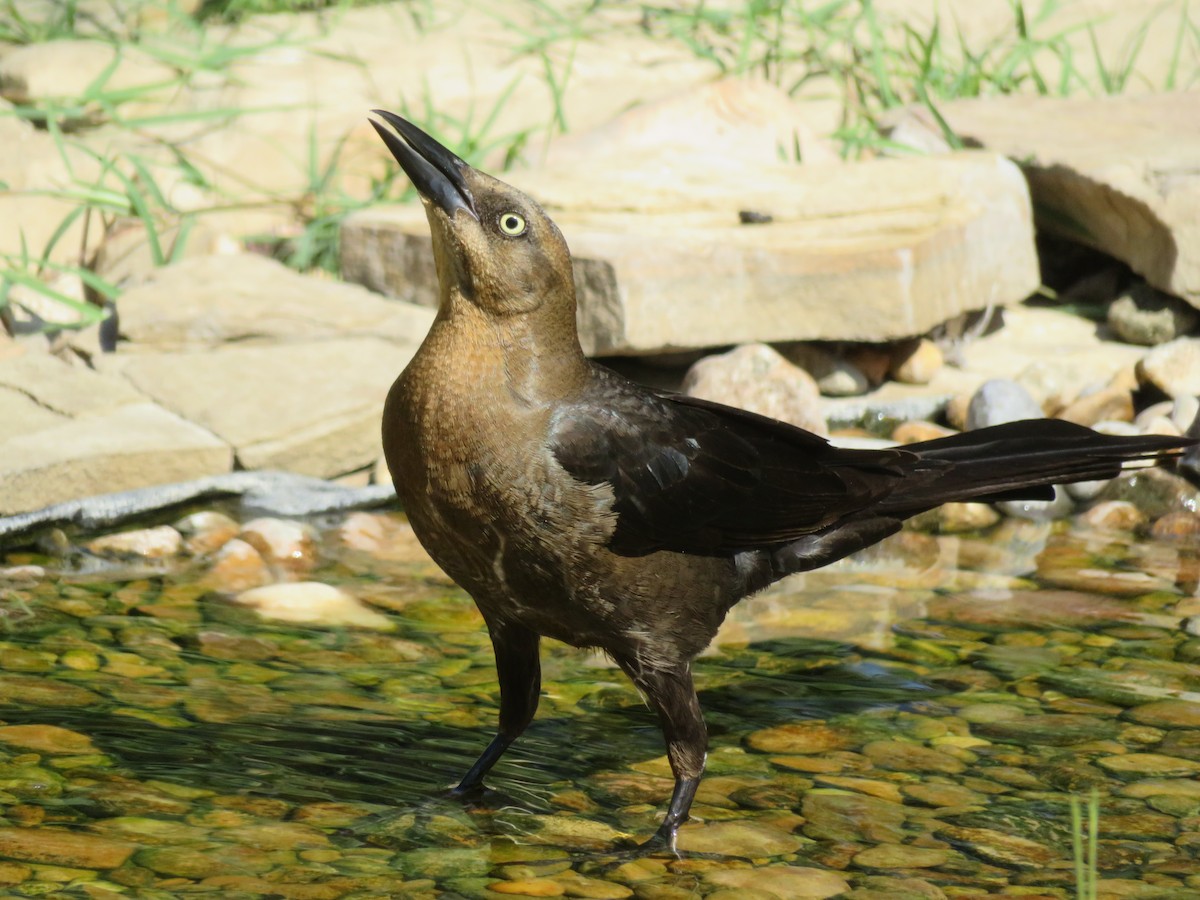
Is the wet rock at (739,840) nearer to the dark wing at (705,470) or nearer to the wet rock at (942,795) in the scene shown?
the wet rock at (942,795)

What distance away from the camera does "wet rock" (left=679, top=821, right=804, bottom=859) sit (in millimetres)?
3229

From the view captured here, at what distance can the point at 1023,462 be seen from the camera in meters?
3.67

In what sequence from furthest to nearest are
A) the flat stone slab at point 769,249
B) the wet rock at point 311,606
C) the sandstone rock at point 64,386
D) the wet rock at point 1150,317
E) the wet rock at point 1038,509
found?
the wet rock at point 1150,317 < the flat stone slab at point 769,249 < the wet rock at point 1038,509 < the sandstone rock at point 64,386 < the wet rock at point 311,606

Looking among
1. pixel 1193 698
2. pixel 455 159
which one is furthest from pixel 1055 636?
pixel 455 159

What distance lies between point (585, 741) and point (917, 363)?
3.21 meters

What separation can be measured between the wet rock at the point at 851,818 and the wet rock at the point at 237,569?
77.7 inches

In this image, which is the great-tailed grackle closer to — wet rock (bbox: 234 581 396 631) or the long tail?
the long tail

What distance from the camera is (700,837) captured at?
331cm

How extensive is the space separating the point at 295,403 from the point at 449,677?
178 cm

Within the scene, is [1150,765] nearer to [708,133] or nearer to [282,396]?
[282,396]

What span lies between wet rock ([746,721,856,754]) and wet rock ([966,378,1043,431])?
7.07 ft

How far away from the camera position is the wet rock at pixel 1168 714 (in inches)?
153

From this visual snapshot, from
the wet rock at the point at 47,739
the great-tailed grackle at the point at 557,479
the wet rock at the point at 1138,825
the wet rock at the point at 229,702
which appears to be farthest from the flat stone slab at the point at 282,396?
the wet rock at the point at 1138,825

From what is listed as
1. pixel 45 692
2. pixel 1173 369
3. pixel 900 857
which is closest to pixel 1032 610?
pixel 900 857
